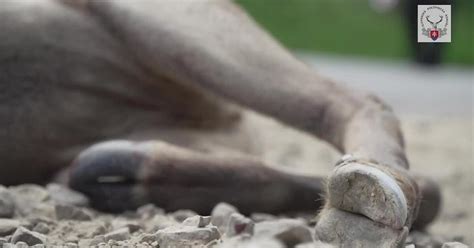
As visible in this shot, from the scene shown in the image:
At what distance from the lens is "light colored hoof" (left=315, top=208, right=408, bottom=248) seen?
234 cm

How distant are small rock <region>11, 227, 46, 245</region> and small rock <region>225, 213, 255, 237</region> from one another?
1.38 ft

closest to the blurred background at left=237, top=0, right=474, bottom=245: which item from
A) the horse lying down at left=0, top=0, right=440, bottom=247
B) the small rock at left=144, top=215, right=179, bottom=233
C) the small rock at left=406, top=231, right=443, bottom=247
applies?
the small rock at left=406, top=231, right=443, bottom=247

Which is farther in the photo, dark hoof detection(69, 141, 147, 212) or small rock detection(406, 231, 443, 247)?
dark hoof detection(69, 141, 147, 212)

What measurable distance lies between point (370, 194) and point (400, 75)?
8.40 m

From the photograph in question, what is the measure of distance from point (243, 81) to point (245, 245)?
138 cm

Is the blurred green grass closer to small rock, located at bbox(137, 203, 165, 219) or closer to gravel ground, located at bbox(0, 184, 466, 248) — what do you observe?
small rock, located at bbox(137, 203, 165, 219)

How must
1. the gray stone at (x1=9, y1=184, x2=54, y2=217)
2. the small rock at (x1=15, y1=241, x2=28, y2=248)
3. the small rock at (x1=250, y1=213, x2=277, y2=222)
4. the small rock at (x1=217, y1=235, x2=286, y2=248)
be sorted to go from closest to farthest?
1. the small rock at (x1=217, y1=235, x2=286, y2=248)
2. the small rock at (x1=15, y1=241, x2=28, y2=248)
3. the gray stone at (x1=9, y1=184, x2=54, y2=217)
4. the small rock at (x1=250, y1=213, x2=277, y2=222)

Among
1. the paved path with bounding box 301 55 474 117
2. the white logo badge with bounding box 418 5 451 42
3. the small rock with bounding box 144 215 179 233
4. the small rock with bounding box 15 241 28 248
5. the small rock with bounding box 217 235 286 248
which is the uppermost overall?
the paved path with bounding box 301 55 474 117

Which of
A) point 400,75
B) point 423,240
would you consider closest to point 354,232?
point 423,240

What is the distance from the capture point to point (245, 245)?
2.11m

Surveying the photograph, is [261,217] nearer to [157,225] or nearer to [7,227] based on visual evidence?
[157,225]

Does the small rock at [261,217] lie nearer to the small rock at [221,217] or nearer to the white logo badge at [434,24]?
the small rock at [221,217]

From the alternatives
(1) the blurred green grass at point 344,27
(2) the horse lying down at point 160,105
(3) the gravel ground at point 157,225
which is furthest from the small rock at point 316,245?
(1) the blurred green grass at point 344,27

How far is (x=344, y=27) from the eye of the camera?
1393 centimetres
